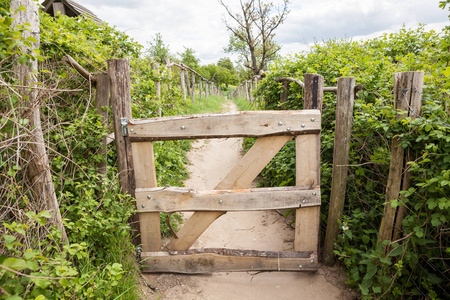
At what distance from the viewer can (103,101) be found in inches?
124

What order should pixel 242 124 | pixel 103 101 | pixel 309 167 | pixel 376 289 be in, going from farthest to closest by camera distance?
pixel 103 101 < pixel 309 167 < pixel 242 124 < pixel 376 289

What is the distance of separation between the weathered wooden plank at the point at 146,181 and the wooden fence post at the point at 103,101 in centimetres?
43

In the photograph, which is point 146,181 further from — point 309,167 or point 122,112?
point 309,167

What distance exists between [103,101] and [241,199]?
1.85 meters

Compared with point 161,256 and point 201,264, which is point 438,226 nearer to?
point 201,264

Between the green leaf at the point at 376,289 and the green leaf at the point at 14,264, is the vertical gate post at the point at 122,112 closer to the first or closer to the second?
the green leaf at the point at 14,264

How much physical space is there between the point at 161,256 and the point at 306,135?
2.05 metres

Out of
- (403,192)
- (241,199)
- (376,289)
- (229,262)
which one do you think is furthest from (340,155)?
(229,262)

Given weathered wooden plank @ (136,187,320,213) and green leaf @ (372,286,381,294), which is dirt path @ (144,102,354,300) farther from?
weathered wooden plank @ (136,187,320,213)

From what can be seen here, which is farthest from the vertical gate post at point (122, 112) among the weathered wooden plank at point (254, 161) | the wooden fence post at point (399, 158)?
the wooden fence post at point (399, 158)

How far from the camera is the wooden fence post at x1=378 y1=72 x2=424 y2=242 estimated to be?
2396 millimetres

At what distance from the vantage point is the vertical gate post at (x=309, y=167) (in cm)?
289

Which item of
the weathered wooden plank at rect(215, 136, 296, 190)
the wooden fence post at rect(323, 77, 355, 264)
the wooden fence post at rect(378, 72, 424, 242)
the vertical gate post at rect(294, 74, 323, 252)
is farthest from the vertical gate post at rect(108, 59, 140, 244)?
the wooden fence post at rect(378, 72, 424, 242)

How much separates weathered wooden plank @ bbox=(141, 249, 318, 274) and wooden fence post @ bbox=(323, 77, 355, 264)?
295 millimetres
